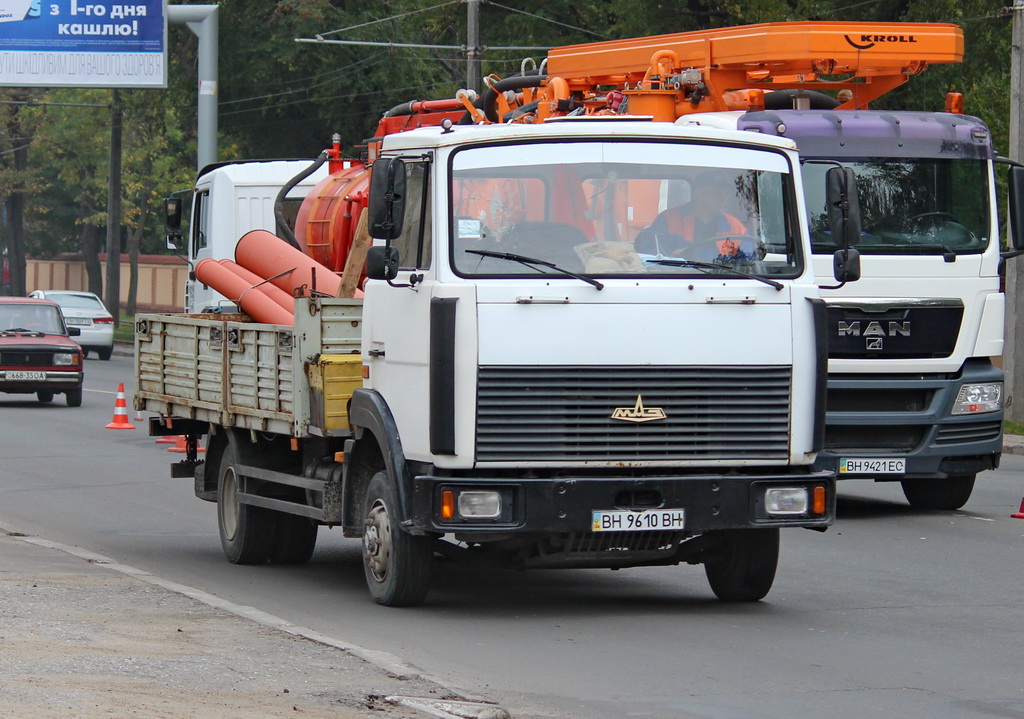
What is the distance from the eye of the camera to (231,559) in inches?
467

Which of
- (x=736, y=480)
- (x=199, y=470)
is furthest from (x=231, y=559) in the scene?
(x=736, y=480)

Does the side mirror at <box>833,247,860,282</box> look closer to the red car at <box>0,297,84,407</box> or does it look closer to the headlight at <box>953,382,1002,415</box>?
the headlight at <box>953,382,1002,415</box>

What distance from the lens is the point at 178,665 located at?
290 inches

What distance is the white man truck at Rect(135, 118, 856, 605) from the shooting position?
8.78m

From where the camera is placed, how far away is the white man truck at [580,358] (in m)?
8.78

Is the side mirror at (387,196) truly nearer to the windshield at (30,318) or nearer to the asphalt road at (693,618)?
the asphalt road at (693,618)

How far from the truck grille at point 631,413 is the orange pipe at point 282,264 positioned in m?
3.14

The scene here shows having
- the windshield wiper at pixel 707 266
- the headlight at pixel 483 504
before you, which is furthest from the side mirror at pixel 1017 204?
the headlight at pixel 483 504

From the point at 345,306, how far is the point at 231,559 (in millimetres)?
2415

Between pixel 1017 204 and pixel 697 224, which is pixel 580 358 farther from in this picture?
pixel 1017 204

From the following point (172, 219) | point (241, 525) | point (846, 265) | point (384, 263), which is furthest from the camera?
point (172, 219)

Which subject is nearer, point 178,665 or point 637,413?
point 178,665

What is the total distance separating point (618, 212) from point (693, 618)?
2.11m

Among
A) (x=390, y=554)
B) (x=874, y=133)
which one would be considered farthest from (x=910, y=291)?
(x=390, y=554)
